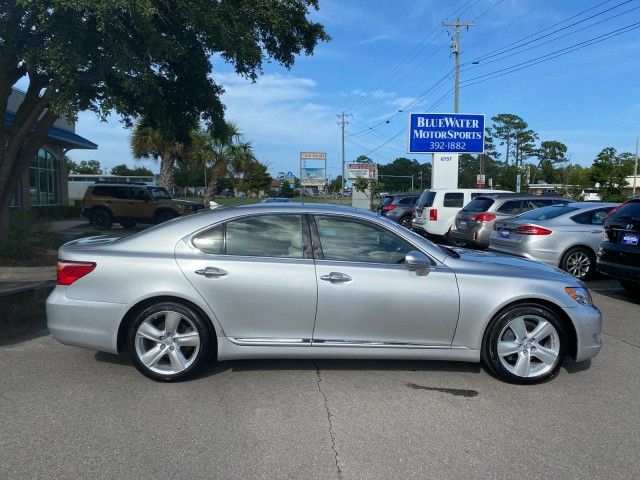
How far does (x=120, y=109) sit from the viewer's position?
1031cm

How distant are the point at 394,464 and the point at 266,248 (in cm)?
219

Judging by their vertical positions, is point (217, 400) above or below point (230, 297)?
below

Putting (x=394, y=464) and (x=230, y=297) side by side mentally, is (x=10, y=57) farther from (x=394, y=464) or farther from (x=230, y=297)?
(x=394, y=464)

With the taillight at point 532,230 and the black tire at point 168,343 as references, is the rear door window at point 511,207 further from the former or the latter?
the black tire at point 168,343

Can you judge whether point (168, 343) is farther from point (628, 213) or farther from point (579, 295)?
point (628, 213)

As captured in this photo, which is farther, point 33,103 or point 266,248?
point 33,103

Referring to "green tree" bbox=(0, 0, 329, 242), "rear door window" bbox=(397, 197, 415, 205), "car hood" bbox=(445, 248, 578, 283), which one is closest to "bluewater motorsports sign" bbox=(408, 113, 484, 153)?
"rear door window" bbox=(397, 197, 415, 205)

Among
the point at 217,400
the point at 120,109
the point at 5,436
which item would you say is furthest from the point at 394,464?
the point at 120,109

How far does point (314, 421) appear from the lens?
416cm

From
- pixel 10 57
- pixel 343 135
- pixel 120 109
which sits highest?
pixel 343 135

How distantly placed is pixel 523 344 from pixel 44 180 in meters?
26.2

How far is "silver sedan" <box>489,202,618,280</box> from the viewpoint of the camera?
1012 cm

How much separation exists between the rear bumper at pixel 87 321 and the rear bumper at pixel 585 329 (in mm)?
3916

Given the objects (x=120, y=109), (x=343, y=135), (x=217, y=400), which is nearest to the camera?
(x=217, y=400)
